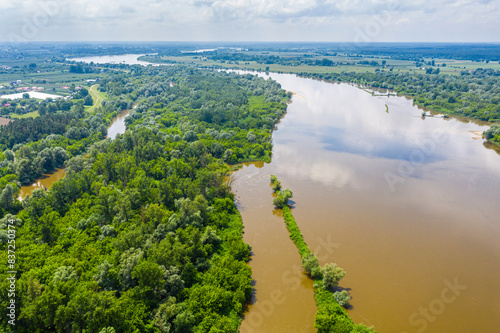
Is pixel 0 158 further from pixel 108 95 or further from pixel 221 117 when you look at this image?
pixel 108 95

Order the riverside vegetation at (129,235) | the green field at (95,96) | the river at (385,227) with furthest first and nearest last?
the green field at (95,96) < the river at (385,227) < the riverside vegetation at (129,235)

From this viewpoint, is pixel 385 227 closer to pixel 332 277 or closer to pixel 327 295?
pixel 332 277

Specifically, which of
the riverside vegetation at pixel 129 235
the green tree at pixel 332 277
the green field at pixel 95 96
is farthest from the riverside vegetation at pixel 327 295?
the green field at pixel 95 96

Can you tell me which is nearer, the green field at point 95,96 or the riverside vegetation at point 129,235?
the riverside vegetation at point 129,235

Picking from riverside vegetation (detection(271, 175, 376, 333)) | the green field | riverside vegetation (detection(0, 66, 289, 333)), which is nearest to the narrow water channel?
riverside vegetation (detection(271, 175, 376, 333))

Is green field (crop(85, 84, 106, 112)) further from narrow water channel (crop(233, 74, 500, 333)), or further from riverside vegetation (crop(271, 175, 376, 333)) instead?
riverside vegetation (crop(271, 175, 376, 333))

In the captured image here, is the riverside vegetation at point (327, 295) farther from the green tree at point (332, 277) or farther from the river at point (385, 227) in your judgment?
the river at point (385, 227)

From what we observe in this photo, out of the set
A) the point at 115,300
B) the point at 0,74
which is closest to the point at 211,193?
the point at 115,300
